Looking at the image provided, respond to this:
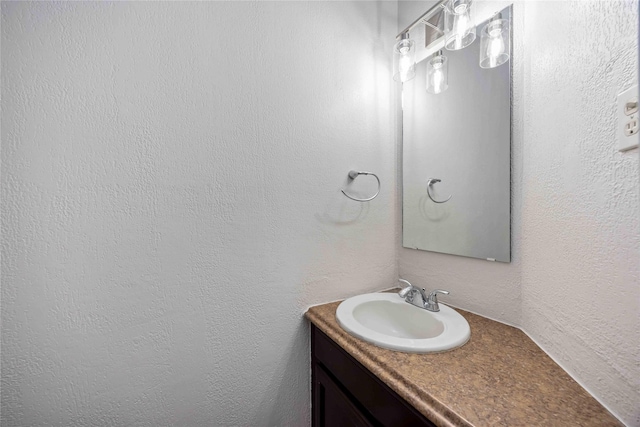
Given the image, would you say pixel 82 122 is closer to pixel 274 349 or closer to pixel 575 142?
pixel 274 349

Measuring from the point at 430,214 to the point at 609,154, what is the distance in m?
0.71

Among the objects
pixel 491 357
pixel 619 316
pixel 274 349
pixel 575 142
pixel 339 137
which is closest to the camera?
pixel 619 316

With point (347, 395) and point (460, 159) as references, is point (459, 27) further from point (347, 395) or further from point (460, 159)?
point (347, 395)

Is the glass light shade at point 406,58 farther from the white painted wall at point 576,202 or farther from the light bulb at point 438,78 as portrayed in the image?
the white painted wall at point 576,202

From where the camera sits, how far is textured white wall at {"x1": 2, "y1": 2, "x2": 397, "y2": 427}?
75 centimetres

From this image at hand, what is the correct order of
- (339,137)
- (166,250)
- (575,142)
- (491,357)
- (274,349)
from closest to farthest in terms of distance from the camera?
1. (575,142)
2. (491,357)
3. (166,250)
4. (274,349)
5. (339,137)

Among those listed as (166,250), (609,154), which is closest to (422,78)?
(609,154)

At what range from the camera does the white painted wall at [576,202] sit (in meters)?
0.50

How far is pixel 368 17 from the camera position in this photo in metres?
1.30

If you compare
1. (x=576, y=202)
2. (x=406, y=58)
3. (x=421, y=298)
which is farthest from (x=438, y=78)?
(x=421, y=298)

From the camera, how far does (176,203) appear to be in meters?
0.91

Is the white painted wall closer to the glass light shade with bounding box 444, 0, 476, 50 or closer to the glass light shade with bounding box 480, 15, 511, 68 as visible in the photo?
the glass light shade with bounding box 480, 15, 511, 68

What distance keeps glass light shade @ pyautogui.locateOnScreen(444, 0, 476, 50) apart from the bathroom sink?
1018mm

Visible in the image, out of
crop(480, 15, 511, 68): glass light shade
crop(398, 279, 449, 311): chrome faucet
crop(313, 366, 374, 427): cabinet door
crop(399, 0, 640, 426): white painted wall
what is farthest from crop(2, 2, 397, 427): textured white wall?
crop(399, 0, 640, 426): white painted wall
